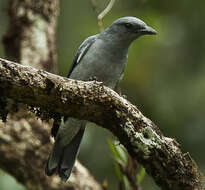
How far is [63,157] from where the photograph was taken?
17.3 feet

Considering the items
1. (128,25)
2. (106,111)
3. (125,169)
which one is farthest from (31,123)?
(106,111)

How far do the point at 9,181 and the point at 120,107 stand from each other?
9.02ft

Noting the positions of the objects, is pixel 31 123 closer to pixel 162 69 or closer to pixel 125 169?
pixel 125 169

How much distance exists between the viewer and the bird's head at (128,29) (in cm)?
517

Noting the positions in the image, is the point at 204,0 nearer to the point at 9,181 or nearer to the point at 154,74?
the point at 154,74

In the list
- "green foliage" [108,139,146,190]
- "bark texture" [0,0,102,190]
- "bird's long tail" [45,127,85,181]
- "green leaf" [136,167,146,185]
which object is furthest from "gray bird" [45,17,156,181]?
"green leaf" [136,167,146,185]

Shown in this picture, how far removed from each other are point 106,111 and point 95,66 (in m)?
1.47

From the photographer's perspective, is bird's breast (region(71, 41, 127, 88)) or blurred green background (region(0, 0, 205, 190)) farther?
blurred green background (region(0, 0, 205, 190))

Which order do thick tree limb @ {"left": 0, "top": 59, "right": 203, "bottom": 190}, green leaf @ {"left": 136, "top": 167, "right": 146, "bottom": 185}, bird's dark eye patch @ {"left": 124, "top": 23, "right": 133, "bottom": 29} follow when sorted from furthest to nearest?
1. bird's dark eye patch @ {"left": 124, "top": 23, "right": 133, "bottom": 29}
2. green leaf @ {"left": 136, "top": 167, "right": 146, "bottom": 185}
3. thick tree limb @ {"left": 0, "top": 59, "right": 203, "bottom": 190}

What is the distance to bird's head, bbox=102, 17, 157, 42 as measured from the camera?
517cm

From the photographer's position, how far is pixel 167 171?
3924 millimetres

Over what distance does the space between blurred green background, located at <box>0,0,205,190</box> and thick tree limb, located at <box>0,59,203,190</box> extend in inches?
147

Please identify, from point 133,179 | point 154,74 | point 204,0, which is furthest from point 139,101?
point 133,179

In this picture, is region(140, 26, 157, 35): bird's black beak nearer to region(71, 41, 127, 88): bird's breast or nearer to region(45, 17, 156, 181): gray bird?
region(45, 17, 156, 181): gray bird
